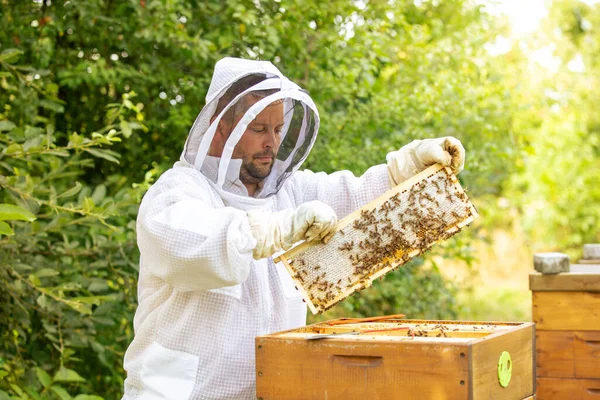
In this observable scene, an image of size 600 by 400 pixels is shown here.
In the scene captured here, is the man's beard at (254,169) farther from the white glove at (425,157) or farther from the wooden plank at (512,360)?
the wooden plank at (512,360)

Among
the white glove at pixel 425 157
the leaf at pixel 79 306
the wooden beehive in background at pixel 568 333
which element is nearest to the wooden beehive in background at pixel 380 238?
the white glove at pixel 425 157

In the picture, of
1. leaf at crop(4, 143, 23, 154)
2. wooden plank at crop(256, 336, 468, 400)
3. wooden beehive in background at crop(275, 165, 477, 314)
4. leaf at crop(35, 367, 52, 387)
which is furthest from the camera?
leaf at crop(35, 367, 52, 387)

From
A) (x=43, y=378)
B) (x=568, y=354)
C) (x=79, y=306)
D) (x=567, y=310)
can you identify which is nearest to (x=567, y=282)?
(x=567, y=310)

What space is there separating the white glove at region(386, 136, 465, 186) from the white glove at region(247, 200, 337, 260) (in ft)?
1.77

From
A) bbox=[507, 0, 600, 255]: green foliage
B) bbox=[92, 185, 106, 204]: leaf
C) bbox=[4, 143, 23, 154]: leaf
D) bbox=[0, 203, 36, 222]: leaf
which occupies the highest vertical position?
bbox=[4, 143, 23, 154]: leaf

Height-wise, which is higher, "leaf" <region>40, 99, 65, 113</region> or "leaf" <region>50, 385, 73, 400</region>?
"leaf" <region>40, 99, 65, 113</region>

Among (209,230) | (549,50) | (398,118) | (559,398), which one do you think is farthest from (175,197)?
(549,50)

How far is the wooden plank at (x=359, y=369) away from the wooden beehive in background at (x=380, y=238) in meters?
0.21

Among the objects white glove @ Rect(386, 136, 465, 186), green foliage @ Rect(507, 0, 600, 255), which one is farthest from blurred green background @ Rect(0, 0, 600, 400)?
green foliage @ Rect(507, 0, 600, 255)

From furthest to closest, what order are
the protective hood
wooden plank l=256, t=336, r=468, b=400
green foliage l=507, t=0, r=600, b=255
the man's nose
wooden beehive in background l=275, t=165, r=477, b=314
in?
green foliage l=507, t=0, r=600, b=255, the man's nose, the protective hood, wooden beehive in background l=275, t=165, r=477, b=314, wooden plank l=256, t=336, r=468, b=400

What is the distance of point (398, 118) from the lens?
200 inches

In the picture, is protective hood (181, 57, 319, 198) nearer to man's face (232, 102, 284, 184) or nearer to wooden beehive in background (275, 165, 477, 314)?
man's face (232, 102, 284, 184)

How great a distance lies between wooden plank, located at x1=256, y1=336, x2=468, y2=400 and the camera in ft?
7.22

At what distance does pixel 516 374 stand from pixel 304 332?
0.64m
